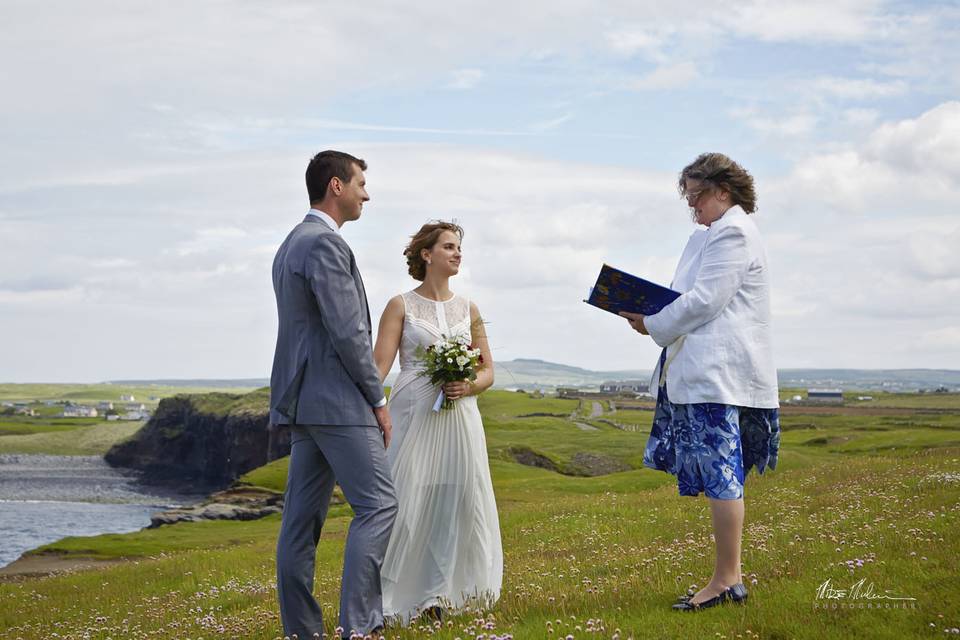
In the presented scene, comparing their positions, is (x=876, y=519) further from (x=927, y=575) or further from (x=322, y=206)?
(x=322, y=206)

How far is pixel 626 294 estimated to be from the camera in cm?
809

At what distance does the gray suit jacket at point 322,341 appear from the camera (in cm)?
763

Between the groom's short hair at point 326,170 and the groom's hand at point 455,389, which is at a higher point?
the groom's short hair at point 326,170

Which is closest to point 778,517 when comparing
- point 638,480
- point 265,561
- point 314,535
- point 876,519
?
point 876,519

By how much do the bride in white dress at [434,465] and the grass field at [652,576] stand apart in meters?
0.58

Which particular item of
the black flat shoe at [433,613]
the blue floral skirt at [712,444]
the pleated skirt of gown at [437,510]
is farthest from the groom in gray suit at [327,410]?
the blue floral skirt at [712,444]

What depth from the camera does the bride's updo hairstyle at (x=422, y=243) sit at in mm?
9914

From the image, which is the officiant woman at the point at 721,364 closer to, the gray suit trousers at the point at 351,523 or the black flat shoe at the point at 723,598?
the black flat shoe at the point at 723,598

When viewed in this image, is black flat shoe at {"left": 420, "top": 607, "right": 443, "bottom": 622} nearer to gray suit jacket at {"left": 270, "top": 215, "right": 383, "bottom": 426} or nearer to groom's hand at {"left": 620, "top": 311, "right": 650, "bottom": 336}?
gray suit jacket at {"left": 270, "top": 215, "right": 383, "bottom": 426}

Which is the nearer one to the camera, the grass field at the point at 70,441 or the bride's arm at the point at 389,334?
the bride's arm at the point at 389,334

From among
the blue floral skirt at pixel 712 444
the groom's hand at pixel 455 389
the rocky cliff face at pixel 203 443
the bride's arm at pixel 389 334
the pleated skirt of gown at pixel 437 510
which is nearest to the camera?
the blue floral skirt at pixel 712 444

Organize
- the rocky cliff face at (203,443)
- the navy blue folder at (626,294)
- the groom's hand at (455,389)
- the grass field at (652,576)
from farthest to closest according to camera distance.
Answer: the rocky cliff face at (203,443) → the groom's hand at (455,389) → the navy blue folder at (626,294) → the grass field at (652,576)

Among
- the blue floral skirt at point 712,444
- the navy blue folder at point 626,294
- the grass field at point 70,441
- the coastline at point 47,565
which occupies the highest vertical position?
the navy blue folder at point 626,294

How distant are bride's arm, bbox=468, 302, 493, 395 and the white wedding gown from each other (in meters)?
0.15
